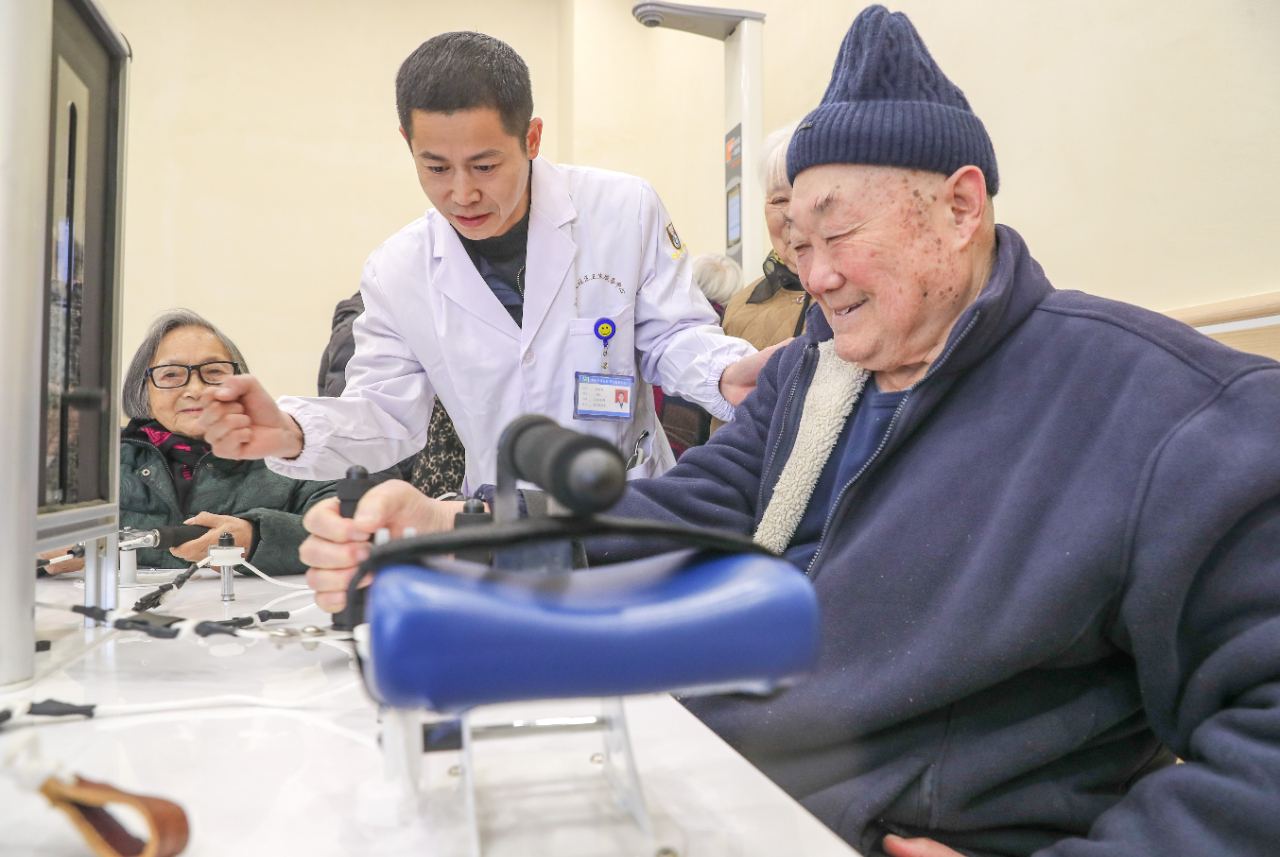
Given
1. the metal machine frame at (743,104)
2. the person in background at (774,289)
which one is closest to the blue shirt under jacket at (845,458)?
the person in background at (774,289)

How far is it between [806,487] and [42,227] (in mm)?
832

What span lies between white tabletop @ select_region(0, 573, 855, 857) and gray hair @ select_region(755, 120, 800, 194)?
168cm

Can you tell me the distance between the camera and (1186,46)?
1667 millimetres

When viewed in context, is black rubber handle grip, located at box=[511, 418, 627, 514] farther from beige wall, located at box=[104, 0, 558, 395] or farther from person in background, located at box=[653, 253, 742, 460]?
beige wall, located at box=[104, 0, 558, 395]

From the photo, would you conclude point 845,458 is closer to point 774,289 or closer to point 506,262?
point 506,262

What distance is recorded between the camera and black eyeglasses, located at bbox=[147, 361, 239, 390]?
220 cm

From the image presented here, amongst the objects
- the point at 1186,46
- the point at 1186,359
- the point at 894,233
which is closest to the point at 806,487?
the point at 894,233

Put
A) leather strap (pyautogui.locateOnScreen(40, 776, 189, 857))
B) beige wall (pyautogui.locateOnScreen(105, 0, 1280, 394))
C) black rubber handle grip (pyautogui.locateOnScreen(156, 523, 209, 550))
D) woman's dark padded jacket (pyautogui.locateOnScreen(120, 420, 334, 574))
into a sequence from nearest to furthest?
1. leather strap (pyautogui.locateOnScreen(40, 776, 189, 857))
2. black rubber handle grip (pyautogui.locateOnScreen(156, 523, 209, 550))
3. woman's dark padded jacket (pyautogui.locateOnScreen(120, 420, 334, 574))
4. beige wall (pyautogui.locateOnScreen(105, 0, 1280, 394))

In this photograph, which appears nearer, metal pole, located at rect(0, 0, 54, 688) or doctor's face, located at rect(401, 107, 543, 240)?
metal pole, located at rect(0, 0, 54, 688)

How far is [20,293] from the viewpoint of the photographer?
0.78 m

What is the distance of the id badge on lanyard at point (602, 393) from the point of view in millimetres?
1834

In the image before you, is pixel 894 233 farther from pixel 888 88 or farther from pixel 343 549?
pixel 343 549

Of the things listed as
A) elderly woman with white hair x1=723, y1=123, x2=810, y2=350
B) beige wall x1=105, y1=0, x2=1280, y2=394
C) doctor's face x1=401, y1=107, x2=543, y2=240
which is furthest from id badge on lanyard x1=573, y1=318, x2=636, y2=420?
beige wall x1=105, y1=0, x2=1280, y2=394

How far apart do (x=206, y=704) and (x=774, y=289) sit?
2.05m
